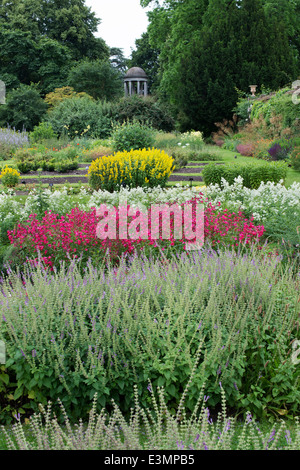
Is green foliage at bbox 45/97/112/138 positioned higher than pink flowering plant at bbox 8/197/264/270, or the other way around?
green foliage at bbox 45/97/112/138

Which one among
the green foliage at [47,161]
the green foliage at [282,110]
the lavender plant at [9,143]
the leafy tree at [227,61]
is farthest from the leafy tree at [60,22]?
the green foliage at [47,161]

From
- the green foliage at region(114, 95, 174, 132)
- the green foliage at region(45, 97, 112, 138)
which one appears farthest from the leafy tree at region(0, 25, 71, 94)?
the green foliage at region(114, 95, 174, 132)

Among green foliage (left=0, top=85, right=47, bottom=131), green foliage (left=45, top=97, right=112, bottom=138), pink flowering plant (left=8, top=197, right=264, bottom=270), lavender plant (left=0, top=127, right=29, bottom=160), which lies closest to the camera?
pink flowering plant (left=8, top=197, right=264, bottom=270)

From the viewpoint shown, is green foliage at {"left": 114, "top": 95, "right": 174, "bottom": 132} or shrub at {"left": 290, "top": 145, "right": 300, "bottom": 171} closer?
shrub at {"left": 290, "top": 145, "right": 300, "bottom": 171}

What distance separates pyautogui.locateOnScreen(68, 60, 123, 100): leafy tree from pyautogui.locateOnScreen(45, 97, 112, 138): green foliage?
1082 cm

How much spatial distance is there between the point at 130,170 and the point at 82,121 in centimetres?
1431

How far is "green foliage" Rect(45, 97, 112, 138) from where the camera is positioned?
2172 centimetres

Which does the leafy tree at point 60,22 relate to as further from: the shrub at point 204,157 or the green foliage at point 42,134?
the shrub at point 204,157

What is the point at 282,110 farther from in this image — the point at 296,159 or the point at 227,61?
the point at 227,61

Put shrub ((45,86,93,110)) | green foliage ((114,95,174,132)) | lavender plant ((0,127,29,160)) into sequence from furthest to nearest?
shrub ((45,86,93,110))
green foliage ((114,95,174,132))
lavender plant ((0,127,29,160))

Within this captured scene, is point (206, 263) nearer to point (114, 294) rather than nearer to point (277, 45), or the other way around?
point (114, 294)

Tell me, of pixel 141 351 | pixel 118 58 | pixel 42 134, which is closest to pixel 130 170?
pixel 141 351

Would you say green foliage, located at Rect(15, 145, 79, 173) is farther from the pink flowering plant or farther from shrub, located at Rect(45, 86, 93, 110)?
shrub, located at Rect(45, 86, 93, 110)

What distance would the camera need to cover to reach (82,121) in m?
22.2
